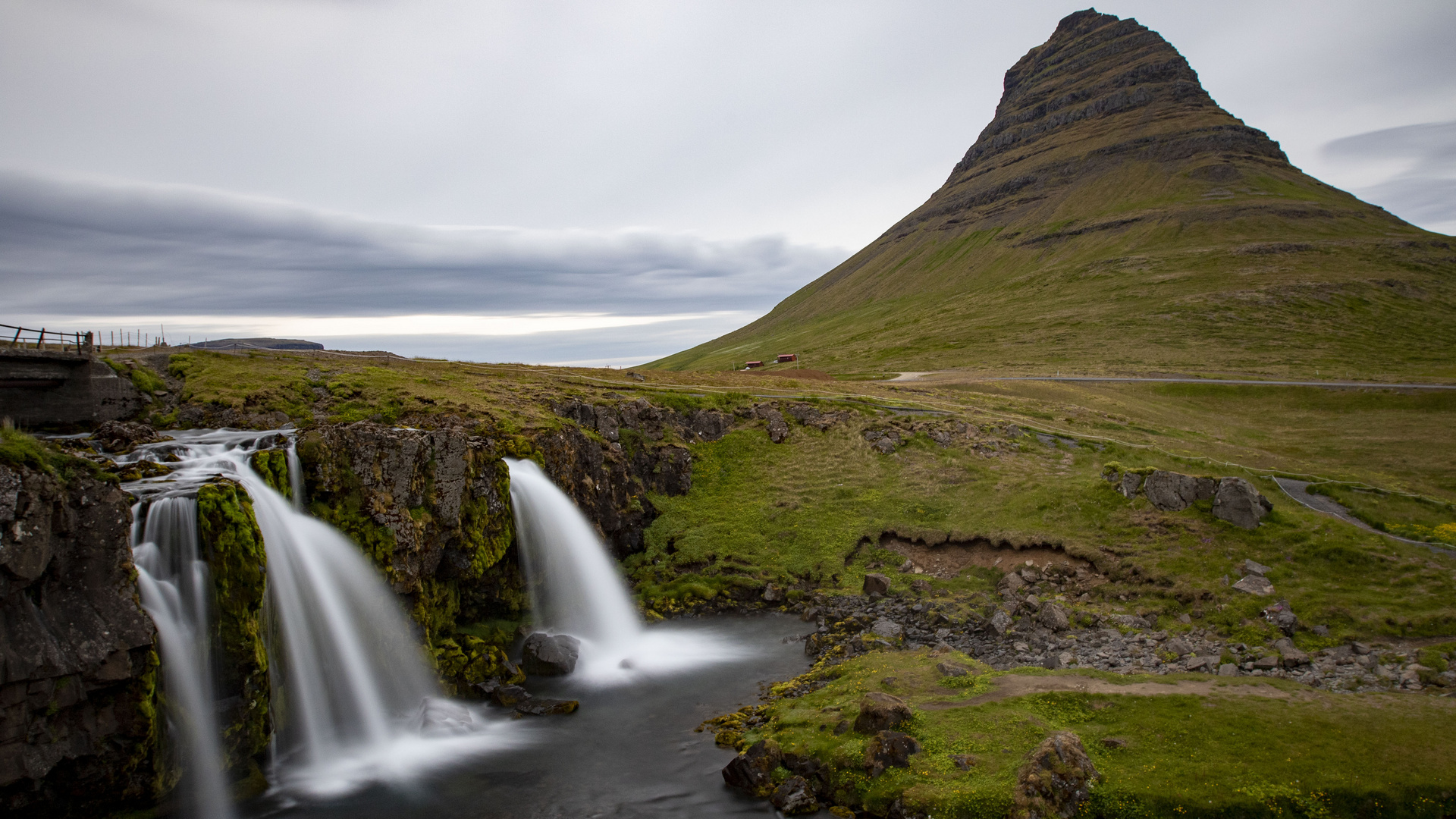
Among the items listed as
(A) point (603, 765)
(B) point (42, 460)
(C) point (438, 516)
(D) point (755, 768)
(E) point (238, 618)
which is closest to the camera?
(B) point (42, 460)

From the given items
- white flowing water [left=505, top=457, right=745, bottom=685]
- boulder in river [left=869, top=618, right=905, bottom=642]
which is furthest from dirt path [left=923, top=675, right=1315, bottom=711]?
white flowing water [left=505, top=457, right=745, bottom=685]

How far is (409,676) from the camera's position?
25641 mm

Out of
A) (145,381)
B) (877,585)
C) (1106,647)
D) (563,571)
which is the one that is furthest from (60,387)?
(1106,647)

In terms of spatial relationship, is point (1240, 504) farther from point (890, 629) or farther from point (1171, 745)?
point (1171, 745)

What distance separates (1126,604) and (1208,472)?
18.1 m

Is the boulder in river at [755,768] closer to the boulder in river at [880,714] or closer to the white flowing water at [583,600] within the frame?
the boulder in river at [880,714]

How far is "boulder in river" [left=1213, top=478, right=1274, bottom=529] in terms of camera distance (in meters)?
32.3

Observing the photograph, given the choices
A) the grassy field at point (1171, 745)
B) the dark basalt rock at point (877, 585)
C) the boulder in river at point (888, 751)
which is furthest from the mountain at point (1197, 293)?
the boulder in river at point (888, 751)

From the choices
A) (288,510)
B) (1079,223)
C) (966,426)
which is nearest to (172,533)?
(288,510)

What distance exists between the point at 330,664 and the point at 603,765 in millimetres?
9784

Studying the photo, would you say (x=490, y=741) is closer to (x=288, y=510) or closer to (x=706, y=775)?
(x=706, y=775)

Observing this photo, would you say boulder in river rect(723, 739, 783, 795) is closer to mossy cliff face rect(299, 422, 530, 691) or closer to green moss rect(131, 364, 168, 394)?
mossy cliff face rect(299, 422, 530, 691)

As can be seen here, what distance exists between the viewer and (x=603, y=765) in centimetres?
2184

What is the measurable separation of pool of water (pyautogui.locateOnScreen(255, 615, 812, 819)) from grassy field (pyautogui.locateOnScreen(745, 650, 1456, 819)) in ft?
8.69
